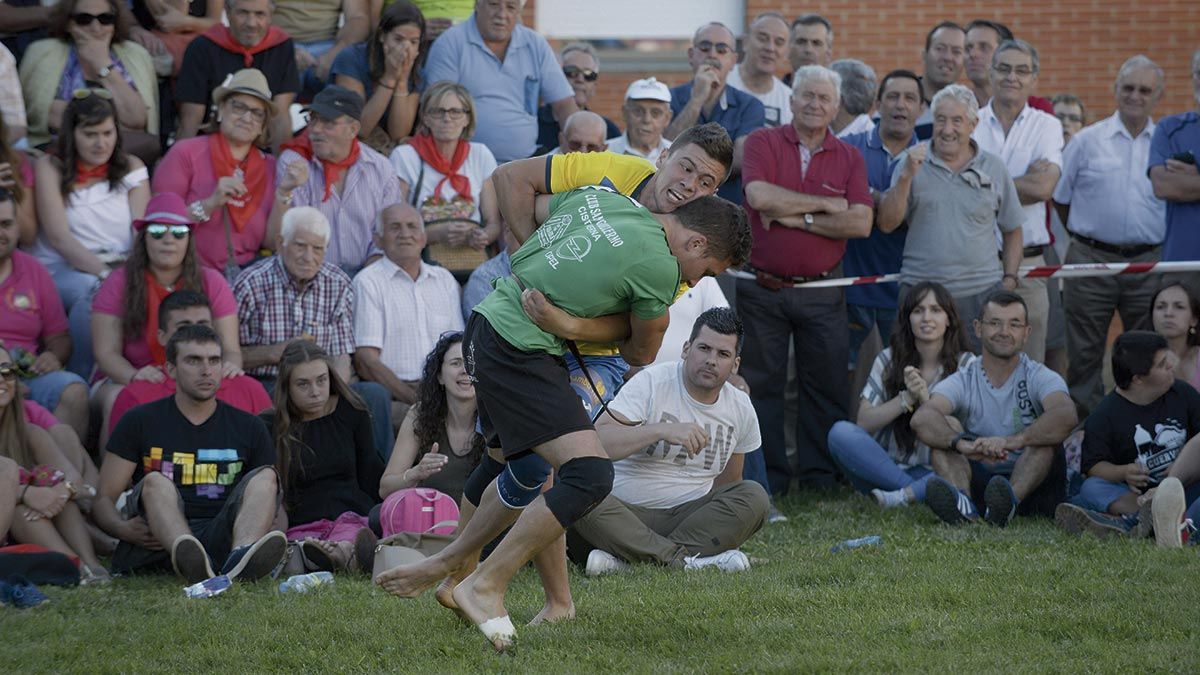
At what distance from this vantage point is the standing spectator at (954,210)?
9156 mm

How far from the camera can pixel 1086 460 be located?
7824mm

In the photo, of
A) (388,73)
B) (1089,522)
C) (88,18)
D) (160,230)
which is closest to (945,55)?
(388,73)

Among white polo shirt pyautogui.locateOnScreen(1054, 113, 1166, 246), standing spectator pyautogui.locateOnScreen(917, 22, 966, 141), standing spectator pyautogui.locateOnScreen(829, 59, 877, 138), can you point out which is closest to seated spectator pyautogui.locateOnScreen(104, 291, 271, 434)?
standing spectator pyautogui.locateOnScreen(829, 59, 877, 138)

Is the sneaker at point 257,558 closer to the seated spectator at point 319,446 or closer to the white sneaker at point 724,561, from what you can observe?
the seated spectator at point 319,446

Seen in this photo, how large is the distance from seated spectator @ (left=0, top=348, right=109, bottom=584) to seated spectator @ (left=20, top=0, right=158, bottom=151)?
2280 millimetres

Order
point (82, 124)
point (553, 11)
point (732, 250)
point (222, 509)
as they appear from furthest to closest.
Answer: point (553, 11)
point (82, 124)
point (222, 509)
point (732, 250)

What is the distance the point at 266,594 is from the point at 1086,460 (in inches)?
170

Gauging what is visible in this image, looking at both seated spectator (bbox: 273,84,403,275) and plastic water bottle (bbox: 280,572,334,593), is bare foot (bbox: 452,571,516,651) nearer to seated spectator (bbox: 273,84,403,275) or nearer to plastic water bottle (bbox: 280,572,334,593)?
plastic water bottle (bbox: 280,572,334,593)

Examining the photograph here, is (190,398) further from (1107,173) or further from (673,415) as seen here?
(1107,173)

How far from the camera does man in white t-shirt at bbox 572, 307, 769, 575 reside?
6785 mm

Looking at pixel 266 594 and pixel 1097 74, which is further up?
pixel 1097 74

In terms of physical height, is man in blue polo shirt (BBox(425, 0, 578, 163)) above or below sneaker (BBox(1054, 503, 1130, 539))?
above

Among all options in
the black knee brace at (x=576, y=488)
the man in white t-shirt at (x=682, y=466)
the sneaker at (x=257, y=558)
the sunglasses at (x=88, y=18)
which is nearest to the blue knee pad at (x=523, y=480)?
the black knee brace at (x=576, y=488)

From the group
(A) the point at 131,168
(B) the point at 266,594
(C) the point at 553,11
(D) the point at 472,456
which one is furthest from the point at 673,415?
(C) the point at 553,11
